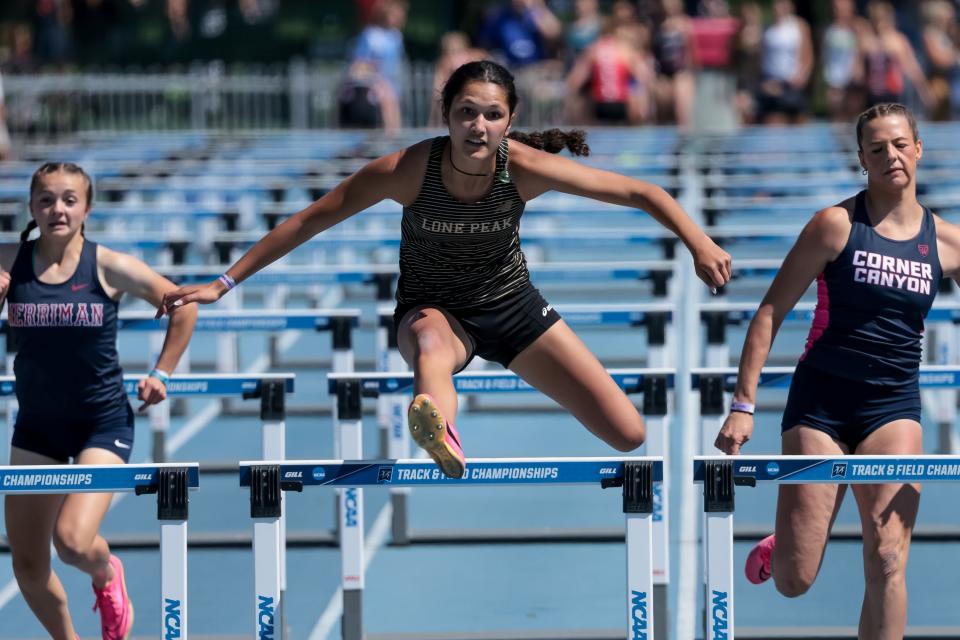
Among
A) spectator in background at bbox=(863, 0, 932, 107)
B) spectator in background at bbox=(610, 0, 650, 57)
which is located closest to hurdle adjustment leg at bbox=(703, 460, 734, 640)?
spectator in background at bbox=(610, 0, 650, 57)

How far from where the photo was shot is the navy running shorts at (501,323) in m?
5.99

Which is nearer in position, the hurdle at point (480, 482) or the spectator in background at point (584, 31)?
the hurdle at point (480, 482)

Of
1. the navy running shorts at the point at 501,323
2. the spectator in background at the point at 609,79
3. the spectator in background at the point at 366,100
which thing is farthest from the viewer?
the spectator in background at the point at 366,100

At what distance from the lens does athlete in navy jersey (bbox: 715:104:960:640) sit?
559 centimetres

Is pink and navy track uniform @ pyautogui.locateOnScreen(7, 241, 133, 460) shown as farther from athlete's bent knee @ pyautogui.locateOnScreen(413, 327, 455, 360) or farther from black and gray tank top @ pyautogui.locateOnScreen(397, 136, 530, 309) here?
athlete's bent knee @ pyautogui.locateOnScreen(413, 327, 455, 360)

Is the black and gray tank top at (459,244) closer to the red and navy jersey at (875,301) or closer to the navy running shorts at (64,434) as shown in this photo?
the red and navy jersey at (875,301)

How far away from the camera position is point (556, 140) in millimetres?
6105

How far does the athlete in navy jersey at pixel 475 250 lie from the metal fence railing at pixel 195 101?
17623 mm

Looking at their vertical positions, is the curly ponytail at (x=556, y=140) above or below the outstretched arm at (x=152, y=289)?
above

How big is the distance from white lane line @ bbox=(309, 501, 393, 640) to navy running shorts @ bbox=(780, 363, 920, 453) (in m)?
2.75

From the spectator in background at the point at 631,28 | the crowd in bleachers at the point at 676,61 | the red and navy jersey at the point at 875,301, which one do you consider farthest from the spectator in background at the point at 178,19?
the red and navy jersey at the point at 875,301

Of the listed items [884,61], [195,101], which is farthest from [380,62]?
[195,101]

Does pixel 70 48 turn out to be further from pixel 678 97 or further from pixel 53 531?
pixel 53 531

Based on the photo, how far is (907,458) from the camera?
520 centimetres
